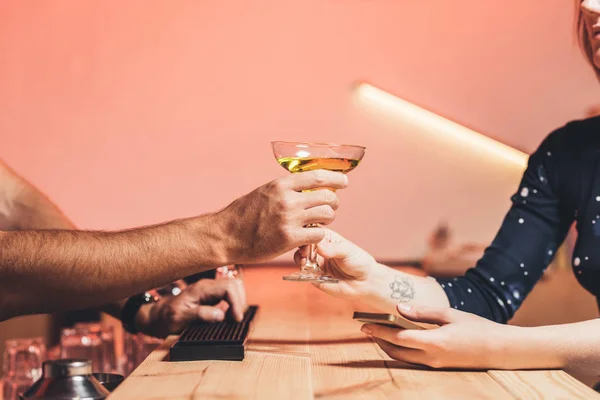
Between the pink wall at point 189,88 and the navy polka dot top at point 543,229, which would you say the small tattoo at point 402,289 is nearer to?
the navy polka dot top at point 543,229

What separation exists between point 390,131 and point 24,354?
102 inches

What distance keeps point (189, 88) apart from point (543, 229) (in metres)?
2.52

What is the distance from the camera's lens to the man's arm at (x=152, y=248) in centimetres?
137

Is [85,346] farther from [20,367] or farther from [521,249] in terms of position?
[521,249]

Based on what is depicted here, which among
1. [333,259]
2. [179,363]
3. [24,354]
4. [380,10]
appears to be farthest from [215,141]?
[179,363]

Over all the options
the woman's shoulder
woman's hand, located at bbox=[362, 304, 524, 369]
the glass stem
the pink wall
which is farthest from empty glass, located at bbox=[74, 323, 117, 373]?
the pink wall

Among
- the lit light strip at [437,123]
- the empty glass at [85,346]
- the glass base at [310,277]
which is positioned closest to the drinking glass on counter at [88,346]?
the empty glass at [85,346]

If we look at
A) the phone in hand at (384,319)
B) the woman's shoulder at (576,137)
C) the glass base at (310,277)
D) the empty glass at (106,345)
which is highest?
the woman's shoulder at (576,137)

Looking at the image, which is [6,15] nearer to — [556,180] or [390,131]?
[390,131]

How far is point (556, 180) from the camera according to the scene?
2.14 metres

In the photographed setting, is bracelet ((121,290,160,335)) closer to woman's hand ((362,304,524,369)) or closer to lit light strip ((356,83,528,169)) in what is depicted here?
woman's hand ((362,304,524,369))

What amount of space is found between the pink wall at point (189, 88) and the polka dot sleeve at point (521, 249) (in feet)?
6.75

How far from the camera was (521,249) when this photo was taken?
6.81 ft

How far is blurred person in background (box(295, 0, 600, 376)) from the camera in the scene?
1.26m
